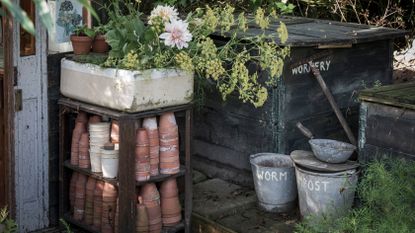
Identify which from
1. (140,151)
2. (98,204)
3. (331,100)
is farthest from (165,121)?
(331,100)

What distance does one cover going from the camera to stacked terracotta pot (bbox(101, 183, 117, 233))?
18.1ft

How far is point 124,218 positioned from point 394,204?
6.73 feet

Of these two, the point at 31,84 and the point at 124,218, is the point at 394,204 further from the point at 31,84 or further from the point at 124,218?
the point at 31,84

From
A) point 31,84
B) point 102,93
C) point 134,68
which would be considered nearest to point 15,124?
point 31,84

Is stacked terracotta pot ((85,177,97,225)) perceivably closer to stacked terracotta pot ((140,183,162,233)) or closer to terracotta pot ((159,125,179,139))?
stacked terracotta pot ((140,183,162,233))

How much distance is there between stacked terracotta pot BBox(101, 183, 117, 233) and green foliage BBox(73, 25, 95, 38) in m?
1.24

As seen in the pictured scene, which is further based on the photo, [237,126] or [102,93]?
[237,126]

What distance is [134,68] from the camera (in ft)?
16.9

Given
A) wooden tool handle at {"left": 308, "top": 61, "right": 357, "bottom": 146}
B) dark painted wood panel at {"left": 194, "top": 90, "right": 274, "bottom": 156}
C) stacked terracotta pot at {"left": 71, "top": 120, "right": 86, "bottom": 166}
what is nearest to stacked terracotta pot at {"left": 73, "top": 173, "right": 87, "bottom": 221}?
stacked terracotta pot at {"left": 71, "top": 120, "right": 86, "bottom": 166}

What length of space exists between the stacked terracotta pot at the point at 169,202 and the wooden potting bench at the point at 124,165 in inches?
2.6

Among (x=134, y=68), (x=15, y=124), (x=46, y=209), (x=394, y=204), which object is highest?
(x=134, y=68)

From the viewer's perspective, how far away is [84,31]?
5672mm

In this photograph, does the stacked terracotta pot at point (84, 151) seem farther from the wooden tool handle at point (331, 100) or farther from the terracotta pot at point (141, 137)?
the wooden tool handle at point (331, 100)

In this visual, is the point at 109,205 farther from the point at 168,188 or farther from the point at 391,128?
the point at 391,128
